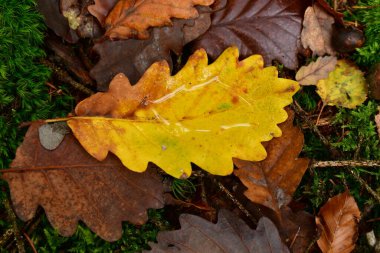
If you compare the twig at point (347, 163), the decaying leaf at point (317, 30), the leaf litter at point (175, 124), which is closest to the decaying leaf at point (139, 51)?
the leaf litter at point (175, 124)

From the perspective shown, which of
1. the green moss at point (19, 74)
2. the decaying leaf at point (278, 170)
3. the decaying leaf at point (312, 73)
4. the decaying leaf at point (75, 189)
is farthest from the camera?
the decaying leaf at point (312, 73)

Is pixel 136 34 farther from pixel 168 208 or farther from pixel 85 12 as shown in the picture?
pixel 168 208

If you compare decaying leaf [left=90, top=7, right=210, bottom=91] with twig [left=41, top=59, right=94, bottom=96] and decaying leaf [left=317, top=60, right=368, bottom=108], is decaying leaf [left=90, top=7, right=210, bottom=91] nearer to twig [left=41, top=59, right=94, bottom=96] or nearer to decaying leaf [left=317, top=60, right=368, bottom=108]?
twig [left=41, top=59, right=94, bottom=96]

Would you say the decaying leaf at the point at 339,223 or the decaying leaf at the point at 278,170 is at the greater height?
the decaying leaf at the point at 278,170

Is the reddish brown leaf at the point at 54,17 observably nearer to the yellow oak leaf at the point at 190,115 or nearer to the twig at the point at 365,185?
the yellow oak leaf at the point at 190,115

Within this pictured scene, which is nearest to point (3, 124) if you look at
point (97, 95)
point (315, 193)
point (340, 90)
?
point (97, 95)

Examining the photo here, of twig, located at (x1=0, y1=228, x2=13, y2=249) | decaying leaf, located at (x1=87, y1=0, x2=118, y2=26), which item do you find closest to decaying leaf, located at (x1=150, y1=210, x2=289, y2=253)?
twig, located at (x1=0, y1=228, x2=13, y2=249)
